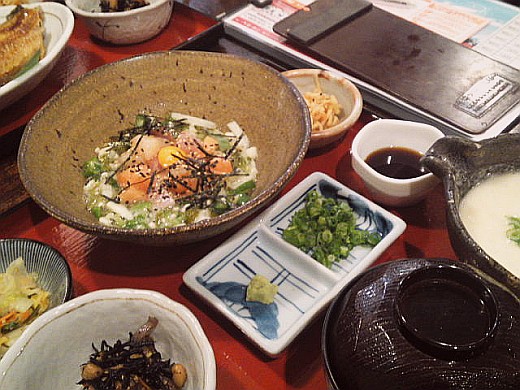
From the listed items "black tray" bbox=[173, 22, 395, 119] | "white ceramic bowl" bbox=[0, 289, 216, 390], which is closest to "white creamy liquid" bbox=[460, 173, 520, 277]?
"white ceramic bowl" bbox=[0, 289, 216, 390]

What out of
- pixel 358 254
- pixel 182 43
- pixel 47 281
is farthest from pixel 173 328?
pixel 182 43

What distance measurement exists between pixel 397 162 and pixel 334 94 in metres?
0.43

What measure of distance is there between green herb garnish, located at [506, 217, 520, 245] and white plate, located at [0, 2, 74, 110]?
180cm

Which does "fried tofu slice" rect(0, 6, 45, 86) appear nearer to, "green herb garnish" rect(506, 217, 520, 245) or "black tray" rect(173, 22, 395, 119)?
"black tray" rect(173, 22, 395, 119)

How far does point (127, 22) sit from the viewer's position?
8.05 ft

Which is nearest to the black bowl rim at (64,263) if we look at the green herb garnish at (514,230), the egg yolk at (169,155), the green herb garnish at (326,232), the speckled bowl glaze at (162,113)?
the speckled bowl glaze at (162,113)

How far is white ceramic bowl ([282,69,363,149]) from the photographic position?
197 cm

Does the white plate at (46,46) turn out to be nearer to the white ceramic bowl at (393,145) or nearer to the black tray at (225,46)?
the black tray at (225,46)

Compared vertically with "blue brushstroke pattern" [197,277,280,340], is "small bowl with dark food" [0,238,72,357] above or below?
above

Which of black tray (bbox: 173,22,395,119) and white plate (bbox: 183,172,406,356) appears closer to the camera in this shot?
white plate (bbox: 183,172,406,356)

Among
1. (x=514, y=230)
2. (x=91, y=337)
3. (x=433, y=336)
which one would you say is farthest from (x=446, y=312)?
(x=91, y=337)

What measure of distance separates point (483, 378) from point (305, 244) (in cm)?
78

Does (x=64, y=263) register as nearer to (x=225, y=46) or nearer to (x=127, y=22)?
(x=127, y=22)

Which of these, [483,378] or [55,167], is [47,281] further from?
[483,378]
